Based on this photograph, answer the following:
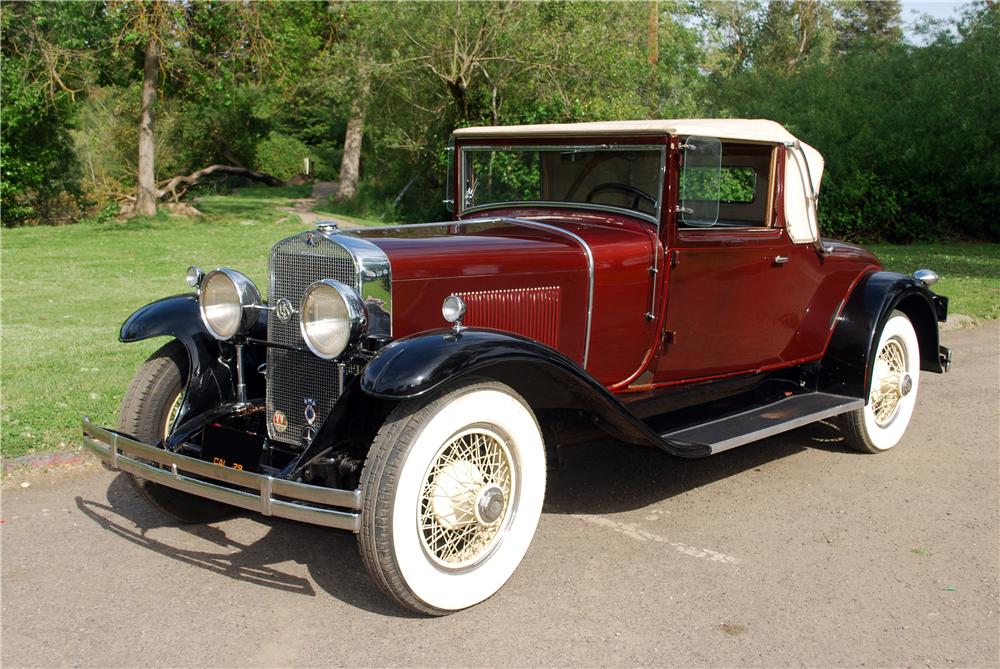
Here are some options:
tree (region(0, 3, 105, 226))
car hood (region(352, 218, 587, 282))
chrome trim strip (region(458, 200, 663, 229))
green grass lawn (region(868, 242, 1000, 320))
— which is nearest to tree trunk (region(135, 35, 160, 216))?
tree (region(0, 3, 105, 226))

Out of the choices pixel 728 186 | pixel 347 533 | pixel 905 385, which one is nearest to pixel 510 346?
pixel 347 533

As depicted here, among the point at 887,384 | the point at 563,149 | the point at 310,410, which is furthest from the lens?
the point at 887,384

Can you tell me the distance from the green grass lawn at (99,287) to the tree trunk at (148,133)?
1.72ft

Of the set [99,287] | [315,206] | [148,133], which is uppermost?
[148,133]

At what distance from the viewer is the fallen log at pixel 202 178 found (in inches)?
913

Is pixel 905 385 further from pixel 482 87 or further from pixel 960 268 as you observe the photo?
pixel 482 87

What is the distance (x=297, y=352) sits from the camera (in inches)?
149

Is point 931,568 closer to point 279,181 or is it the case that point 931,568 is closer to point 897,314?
point 897,314

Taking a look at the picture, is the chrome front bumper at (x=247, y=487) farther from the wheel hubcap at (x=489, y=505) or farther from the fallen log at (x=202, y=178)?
the fallen log at (x=202, y=178)

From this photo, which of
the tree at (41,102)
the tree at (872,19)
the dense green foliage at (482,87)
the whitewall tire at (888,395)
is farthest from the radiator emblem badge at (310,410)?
the tree at (872,19)

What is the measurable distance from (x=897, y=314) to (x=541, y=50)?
11.6 m

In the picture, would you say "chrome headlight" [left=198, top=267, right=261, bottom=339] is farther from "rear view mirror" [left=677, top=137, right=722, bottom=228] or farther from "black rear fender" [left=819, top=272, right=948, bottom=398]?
"black rear fender" [left=819, top=272, right=948, bottom=398]

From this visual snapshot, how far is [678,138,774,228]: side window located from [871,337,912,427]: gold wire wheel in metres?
1.18

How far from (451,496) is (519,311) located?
927 millimetres
